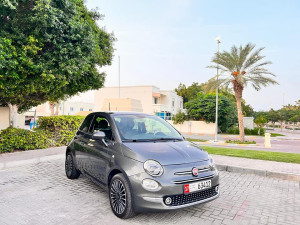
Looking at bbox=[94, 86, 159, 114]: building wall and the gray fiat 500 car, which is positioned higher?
bbox=[94, 86, 159, 114]: building wall

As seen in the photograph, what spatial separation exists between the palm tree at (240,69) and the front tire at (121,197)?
1797cm

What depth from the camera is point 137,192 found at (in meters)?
3.14

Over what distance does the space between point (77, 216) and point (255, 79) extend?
1917 centimetres

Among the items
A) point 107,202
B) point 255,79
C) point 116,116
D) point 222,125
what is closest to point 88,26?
point 116,116

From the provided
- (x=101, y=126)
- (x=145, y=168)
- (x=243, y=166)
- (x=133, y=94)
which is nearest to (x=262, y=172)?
(x=243, y=166)

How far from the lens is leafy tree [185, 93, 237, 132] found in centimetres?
3241

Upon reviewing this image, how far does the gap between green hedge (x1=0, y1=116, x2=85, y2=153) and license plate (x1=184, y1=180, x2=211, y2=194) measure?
25.7 feet

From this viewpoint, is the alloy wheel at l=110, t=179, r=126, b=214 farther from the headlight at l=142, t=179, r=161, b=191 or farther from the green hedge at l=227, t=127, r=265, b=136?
the green hedge at l=227, t=127, r=265, b=136

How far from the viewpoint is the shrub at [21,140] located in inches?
332

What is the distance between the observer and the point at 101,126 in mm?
4637

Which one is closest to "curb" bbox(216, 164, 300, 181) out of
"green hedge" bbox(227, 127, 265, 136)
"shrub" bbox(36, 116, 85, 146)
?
"shrub" bbox(36, 116, 85, 146)

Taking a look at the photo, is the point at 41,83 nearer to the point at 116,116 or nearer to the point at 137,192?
the point at 116,116

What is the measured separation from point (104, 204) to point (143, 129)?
153cm

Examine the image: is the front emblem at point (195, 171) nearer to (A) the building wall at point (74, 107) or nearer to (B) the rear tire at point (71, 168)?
(B) the rear tire at point (71, 168)
